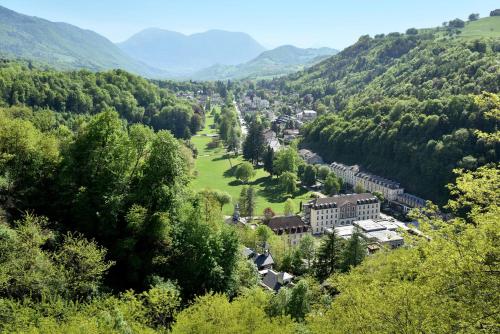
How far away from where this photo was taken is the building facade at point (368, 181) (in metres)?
83.9

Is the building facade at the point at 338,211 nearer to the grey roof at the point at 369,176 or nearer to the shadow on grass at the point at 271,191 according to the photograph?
the grey roof at the point at 369,176

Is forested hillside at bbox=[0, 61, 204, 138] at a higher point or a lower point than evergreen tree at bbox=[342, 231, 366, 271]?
higher

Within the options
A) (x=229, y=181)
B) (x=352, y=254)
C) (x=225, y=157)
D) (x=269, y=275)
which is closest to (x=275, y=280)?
(x=269, y=275)

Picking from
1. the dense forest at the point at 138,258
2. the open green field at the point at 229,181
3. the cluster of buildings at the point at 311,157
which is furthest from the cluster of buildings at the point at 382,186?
the dense forest at the point at 138,258

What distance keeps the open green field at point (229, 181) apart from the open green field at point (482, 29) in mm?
115420

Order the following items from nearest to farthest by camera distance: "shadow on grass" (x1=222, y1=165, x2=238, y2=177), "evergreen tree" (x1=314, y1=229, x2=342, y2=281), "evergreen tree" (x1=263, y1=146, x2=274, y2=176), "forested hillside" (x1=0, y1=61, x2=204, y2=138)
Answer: "evergreen tree" (x1=314, y1=229, x2=342, y2=281)
"forested hillside" (x1=0, y1=61, x2=204, y2=138)
"shadow on grass" (x1=222, y1=165, x2=238, y2=177)
"evergreen tree" (x1=263, y1=146, x2=274, y2=176)

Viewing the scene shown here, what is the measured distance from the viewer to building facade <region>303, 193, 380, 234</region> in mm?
69625

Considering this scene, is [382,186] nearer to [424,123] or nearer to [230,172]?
[424,123]

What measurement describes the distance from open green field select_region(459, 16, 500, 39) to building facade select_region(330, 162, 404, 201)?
347ft

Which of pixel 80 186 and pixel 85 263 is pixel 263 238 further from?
pixel 85 263

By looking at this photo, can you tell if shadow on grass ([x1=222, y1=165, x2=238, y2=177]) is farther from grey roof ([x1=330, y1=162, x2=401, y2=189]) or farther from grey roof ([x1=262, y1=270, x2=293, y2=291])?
grey roof ([x1=262, y1=270, x2=293, y2=291])

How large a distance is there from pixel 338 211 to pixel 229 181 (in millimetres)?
28373

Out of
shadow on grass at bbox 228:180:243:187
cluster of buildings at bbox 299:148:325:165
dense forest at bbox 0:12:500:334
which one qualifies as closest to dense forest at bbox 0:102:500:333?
dense forest at bbox 0:12:500:334

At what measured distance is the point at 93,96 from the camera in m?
102
